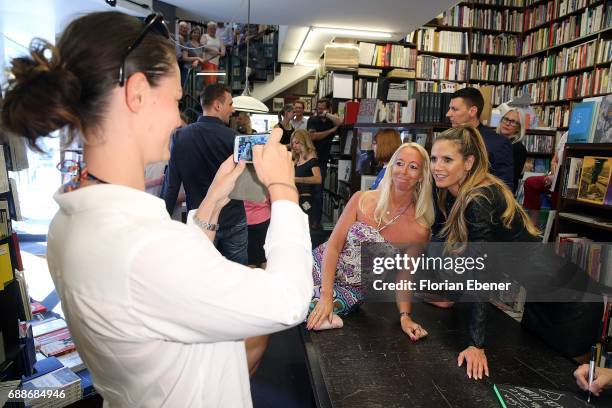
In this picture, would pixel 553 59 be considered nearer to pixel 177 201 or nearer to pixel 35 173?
pixel 177 201

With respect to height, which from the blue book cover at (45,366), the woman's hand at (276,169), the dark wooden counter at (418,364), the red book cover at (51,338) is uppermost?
the woman's hand at (276,169)

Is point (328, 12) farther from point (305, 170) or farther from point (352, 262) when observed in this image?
point (352, 262)

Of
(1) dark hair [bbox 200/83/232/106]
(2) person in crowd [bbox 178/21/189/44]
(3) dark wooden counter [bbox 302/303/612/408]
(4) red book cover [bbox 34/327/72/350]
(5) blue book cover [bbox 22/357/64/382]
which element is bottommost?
(5) blue book cover [bbox 22/357/64/382]

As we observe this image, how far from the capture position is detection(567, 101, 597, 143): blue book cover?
2.59 meters

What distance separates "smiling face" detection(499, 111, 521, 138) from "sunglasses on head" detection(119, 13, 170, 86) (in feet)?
11.0

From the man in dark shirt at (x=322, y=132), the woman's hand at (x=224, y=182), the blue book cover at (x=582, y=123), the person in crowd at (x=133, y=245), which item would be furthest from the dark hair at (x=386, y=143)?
the person in crowd at (x=133, y=245)

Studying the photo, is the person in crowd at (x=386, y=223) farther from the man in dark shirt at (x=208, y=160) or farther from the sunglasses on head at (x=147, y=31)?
the sunglasses on head at (x=147, y=31)

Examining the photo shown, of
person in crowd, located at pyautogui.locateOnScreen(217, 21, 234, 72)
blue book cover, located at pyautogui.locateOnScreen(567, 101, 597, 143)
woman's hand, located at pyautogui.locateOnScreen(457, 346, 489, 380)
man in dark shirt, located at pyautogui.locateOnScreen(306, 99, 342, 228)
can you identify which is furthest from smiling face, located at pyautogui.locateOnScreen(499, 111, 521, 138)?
person in crowd, located at pyautogui.locateOnScreen(217, 21, 234, 72)

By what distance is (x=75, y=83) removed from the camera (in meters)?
0.57

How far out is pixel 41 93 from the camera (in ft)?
1.83

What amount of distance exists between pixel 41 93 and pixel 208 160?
75.3 inches

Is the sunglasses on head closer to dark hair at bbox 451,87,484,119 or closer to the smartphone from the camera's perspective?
the smartphone

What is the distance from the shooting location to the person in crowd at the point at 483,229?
62.0 inches

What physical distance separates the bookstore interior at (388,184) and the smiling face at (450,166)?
0.29m
